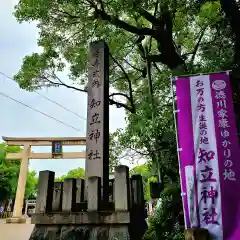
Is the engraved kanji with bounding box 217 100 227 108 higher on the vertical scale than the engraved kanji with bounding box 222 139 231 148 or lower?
higher

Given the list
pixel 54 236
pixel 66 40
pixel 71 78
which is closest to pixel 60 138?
pixel 71 78

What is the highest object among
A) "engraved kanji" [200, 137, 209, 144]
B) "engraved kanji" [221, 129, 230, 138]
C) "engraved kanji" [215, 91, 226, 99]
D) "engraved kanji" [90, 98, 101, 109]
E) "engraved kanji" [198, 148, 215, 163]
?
"engraved kanji" [90, 98, 101, 109]

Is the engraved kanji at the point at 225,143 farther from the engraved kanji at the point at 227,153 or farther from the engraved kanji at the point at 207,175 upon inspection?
the engraved kanji at the point at 207,175

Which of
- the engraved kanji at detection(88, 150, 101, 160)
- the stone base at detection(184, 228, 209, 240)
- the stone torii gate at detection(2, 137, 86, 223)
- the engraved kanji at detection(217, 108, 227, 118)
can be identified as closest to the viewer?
the stone base at detection(184, 228, 209, 240)

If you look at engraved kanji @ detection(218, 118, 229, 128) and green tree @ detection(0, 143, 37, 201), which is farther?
green tree @ detection(0, 143, 37, 201)

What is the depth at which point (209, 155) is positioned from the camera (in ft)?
13.8

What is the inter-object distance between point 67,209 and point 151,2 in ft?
21.9

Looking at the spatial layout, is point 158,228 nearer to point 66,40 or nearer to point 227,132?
point 227,132

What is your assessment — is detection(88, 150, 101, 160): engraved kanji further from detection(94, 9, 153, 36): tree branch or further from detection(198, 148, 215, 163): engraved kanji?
detection(94, 9, 153, 36): tree branch

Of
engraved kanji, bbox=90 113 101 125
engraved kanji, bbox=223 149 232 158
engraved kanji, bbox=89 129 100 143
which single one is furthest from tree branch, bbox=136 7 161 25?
engraved kanji, bbox=223 149 232 158

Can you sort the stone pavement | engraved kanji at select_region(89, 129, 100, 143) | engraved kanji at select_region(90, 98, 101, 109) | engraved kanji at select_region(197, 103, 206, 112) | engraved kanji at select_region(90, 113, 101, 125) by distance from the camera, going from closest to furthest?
engraved kanji at select_region(197, 103, 206, 112), engraved kanji at select_region(89, 129, 100, 143), engraved kanji at select_region(90, 113, 101, 125), engraved kanji at select_region(90, 98, 101, 109), the stone pavement

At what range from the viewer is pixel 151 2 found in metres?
8.41

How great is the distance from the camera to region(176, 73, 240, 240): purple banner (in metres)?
3.83

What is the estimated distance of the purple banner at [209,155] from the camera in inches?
151
